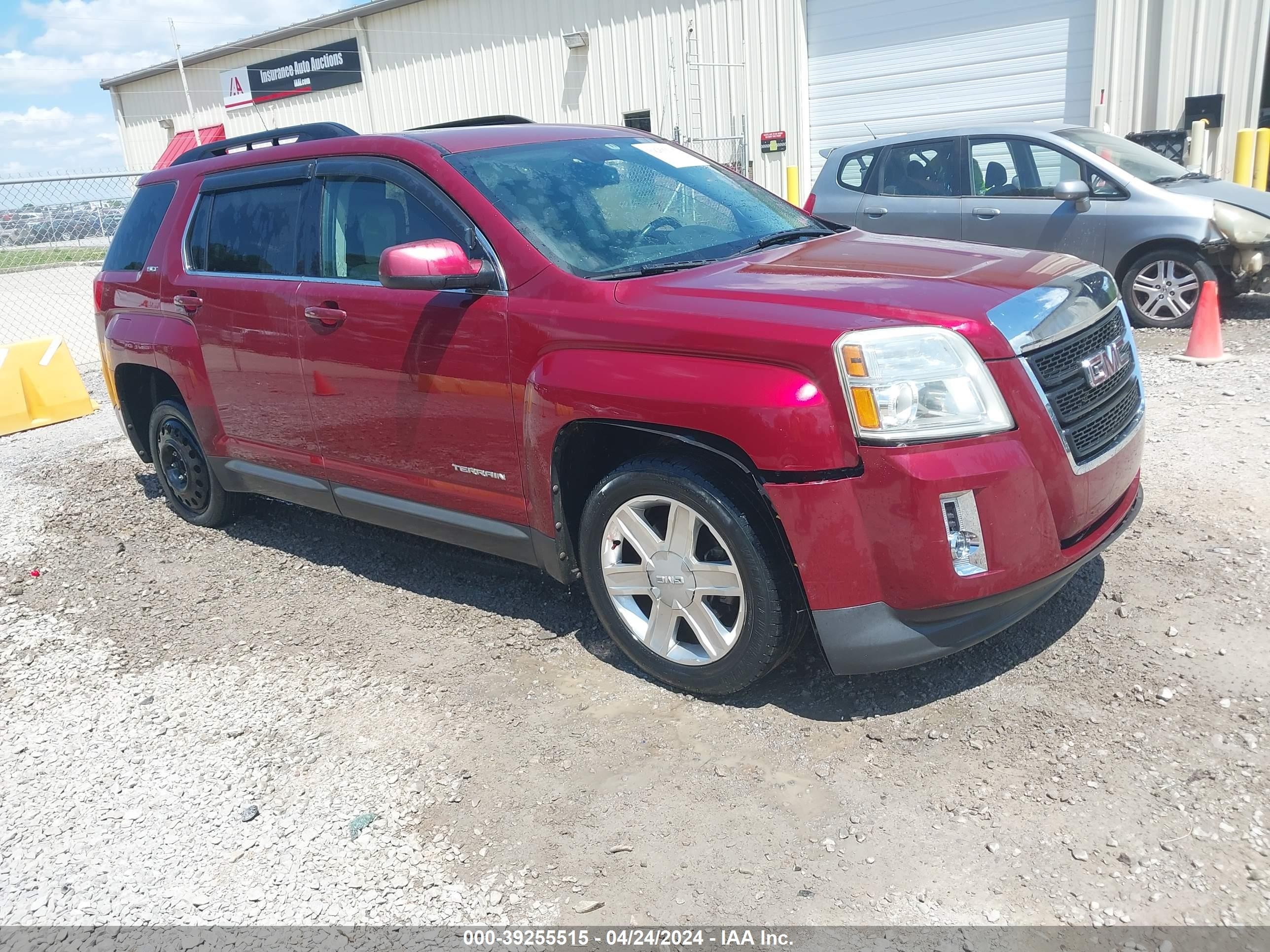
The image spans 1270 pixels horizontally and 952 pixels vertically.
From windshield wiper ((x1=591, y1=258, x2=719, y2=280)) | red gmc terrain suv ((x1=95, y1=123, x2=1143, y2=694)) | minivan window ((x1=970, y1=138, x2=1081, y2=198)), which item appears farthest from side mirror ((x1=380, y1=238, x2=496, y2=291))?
minivan window ((x1=970, y1=138, x2=1081, y2=198))

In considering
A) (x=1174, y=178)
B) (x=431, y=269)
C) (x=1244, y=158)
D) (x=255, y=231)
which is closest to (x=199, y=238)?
(x=255, y=231)

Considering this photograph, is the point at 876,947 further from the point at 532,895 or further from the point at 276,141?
the point at 276,141

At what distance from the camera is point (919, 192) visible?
912 cm

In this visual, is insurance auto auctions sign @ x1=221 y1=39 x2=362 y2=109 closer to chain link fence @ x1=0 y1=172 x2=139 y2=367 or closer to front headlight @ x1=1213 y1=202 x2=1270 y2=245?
chain link fence @ x1=0 y1=172 x2=139 y2=367

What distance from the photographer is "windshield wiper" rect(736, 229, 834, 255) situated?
378cm

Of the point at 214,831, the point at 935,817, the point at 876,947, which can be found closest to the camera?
the point at 876,947

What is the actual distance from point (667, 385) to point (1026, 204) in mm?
6750

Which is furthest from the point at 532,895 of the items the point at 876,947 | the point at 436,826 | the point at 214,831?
the point at 214,831

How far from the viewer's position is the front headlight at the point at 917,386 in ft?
9.04

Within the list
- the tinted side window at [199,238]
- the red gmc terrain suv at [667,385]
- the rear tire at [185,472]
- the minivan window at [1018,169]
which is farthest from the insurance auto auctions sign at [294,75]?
the red gmc terrain suv at [667,385]

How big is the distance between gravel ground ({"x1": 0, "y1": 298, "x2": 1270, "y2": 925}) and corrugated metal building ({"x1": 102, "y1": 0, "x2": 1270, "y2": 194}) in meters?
9.93

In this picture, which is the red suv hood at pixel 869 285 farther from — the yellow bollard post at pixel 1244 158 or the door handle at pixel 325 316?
the yellow bollard post at pixel 1244 158

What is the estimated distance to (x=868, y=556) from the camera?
2867mm

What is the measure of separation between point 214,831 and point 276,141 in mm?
3659
